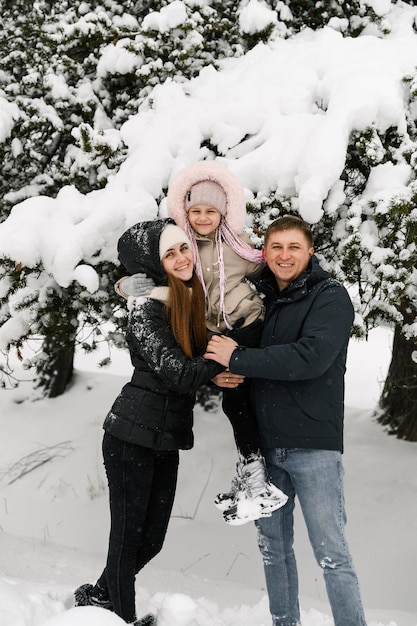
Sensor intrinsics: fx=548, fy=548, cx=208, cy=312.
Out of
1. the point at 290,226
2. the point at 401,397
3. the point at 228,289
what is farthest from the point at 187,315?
the point at 401,397

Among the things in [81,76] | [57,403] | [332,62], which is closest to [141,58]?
Answer: [81,76]

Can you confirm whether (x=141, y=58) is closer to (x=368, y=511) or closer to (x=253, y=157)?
(x=253, y=157)

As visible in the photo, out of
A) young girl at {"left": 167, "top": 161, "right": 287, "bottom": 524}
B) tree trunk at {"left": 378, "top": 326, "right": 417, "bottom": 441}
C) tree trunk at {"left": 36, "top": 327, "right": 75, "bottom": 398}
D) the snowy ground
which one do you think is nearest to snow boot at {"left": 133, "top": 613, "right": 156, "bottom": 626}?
the snowy ground

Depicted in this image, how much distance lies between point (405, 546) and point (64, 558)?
2734mm

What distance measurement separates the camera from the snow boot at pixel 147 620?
2.98 meters

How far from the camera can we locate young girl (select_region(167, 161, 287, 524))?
8.86 ft

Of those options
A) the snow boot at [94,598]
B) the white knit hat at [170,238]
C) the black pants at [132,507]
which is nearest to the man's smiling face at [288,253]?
the white knit hat at [170,238]

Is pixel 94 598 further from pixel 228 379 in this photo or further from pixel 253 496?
pixel 228 379

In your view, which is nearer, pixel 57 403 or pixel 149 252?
pixel 149 252

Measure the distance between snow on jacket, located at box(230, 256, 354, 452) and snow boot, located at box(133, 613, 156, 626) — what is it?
1.25m

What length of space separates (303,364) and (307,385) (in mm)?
189

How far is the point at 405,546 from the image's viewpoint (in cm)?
450

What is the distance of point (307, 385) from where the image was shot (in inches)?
102

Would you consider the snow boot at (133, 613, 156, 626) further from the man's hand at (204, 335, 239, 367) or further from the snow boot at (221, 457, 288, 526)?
the man's hand at (204, 335, 239, 367)
